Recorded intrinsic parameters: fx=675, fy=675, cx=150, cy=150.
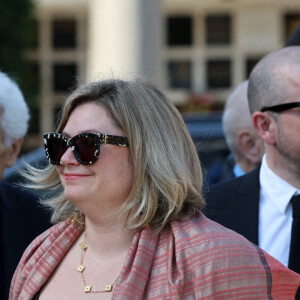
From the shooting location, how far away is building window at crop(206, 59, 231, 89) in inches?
526

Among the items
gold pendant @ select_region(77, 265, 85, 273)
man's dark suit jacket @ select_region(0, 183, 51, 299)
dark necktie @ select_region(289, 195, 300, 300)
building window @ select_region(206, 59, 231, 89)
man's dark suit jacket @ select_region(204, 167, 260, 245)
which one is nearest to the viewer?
gold pendant @ select_region(77, 265, 85, 273)

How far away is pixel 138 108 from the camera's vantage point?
223cm

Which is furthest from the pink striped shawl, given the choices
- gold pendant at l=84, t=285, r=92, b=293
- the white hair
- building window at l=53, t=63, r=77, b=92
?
building window at l=53, t=63, r=77, b=92

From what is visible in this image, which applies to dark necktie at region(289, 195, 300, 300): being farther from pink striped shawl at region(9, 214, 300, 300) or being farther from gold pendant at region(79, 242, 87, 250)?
gold pendant at region(79, 242, 87, 250)

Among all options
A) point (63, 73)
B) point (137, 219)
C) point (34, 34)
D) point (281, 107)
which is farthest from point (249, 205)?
point (34, 34)

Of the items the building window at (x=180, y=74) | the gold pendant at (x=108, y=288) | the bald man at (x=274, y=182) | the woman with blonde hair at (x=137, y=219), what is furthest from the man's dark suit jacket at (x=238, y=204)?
the building window at (x=180, y=74)

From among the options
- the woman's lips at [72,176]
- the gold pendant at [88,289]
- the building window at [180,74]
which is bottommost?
the gold pendant at [88,289]

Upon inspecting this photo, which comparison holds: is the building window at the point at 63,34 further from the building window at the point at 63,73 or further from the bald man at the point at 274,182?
the bald man at the point at 274,182

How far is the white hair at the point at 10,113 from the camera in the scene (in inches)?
123

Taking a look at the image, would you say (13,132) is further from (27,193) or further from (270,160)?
(270,160)

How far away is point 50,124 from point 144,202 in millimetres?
11719

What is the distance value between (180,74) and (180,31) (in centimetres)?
90

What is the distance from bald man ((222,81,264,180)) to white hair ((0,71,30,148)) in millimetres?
1501

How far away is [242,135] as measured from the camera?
418 cm
